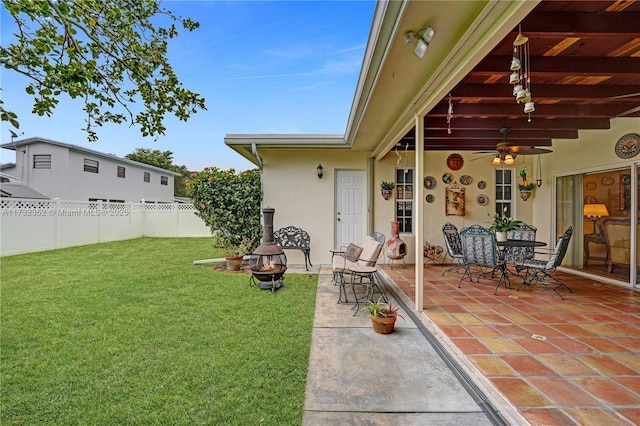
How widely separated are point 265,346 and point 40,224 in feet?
30.2

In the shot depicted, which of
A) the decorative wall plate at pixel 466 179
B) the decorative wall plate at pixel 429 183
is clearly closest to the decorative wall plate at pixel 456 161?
the decorative wall plate at pixel 466 179

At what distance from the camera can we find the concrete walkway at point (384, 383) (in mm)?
Answer: 1812

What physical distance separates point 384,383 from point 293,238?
445 centimetres

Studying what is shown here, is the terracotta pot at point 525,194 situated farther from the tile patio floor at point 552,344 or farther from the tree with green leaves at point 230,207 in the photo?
the tree with green leaves at point 230,207

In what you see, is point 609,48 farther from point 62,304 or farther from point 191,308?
point 62,304

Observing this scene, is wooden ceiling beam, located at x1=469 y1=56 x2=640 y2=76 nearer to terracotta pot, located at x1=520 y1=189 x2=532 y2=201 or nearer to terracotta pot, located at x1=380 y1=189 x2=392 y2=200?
terracotta pot, located at x1=380 y1=189 x2=392 y2=200

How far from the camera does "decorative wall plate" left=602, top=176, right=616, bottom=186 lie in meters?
4.78

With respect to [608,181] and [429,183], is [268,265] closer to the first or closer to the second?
[429,183]

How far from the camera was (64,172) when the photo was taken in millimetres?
12055

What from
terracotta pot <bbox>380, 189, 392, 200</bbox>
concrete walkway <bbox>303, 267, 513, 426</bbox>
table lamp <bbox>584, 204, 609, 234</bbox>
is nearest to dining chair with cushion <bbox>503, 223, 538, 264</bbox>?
table lamp <bbox>584, 204, 609, 234</bbox>

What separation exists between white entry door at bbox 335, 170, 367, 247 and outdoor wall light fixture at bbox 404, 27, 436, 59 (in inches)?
176

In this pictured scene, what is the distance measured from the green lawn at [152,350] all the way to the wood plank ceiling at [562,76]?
11.2ft

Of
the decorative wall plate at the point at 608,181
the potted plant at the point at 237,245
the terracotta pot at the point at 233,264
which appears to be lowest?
the terracotta pot at the point at 233,264

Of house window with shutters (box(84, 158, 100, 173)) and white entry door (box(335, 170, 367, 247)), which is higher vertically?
house window with shutters (box(84, 158, 100, 173))
